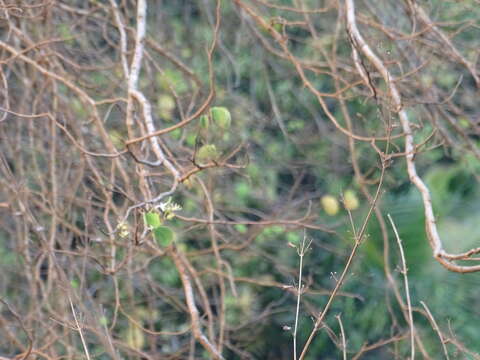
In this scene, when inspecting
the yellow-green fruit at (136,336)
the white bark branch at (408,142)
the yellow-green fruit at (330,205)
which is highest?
the white bark branch at (408,142)

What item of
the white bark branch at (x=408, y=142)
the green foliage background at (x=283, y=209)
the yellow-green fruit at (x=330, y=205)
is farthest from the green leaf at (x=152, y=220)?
the yellow-green fruit at (x=330, y=205)

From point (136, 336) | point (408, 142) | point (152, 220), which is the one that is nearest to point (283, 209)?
point (136, 336)

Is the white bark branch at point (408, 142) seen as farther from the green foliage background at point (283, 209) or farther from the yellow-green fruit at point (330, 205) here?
the yellow-green fruit at point (330, 205)

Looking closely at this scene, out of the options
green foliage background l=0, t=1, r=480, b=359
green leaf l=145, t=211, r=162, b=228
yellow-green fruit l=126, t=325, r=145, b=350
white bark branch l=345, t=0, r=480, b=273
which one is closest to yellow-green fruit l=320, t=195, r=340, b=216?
green foliage background l=0, t=1, r=480, b=359

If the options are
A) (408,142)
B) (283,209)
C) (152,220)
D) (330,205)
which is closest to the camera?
(152,220)

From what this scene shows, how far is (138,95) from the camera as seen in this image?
202 centimetres

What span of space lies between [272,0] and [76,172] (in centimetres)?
151

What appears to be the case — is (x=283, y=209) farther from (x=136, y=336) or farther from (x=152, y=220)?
(x=152, y=220)

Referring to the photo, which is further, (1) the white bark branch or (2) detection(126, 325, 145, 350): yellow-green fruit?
(2) detection(126, 325, 145, 350): yellow-green fruit

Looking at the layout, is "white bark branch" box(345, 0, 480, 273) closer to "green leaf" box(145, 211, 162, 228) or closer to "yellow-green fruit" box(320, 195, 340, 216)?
"green leaf" box(145, 211, 162, 228)

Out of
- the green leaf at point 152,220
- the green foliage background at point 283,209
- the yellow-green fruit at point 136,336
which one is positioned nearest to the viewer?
the green leaf at point 152,220

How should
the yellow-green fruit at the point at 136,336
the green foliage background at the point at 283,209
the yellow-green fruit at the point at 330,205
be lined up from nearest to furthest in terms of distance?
the yellow-green fruit at the point at 136,336, the green foliage background at the point at 283,209, the yellow-green fruit at the point at 330,205

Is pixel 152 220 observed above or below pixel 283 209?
above

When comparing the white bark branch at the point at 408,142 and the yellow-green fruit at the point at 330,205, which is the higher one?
the white bark branch at the point at 408,142
